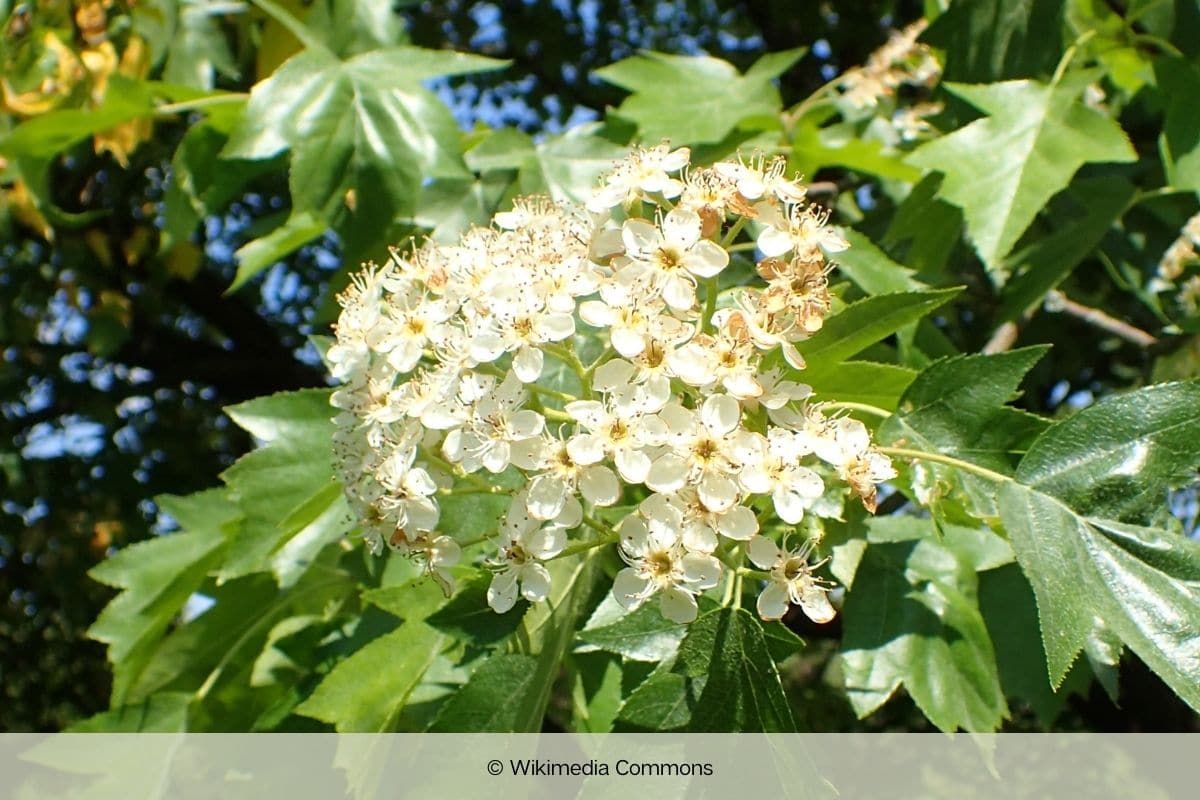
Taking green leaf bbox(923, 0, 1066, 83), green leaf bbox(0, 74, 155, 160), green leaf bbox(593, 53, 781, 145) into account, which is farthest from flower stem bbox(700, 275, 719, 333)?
green leaf bbox(0, 74, 155, 160)

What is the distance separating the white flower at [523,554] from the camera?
0.91m

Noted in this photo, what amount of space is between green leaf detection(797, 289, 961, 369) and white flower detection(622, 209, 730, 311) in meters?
0.12

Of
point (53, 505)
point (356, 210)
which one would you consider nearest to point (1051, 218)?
point (356, 210)

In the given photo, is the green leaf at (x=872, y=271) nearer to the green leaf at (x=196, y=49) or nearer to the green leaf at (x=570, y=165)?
the green leaf at (x=570, y=165)

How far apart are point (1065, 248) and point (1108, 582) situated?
0.77 metres

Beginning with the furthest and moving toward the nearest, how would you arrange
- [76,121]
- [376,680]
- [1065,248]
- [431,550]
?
[76,121]
[1065,248]
[376,680]
[431,550]

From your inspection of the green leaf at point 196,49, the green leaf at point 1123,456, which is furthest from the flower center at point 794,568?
the green leaf at point 196,49

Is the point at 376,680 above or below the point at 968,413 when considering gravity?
below

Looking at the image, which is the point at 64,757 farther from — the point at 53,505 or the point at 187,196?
the point at 53,505

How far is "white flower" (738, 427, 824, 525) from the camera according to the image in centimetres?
88

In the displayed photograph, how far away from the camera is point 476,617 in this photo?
0.99 metres

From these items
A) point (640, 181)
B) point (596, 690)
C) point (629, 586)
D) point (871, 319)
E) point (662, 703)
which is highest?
point (640, 181)

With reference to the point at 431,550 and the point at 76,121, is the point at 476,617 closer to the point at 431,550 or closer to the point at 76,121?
the point at 431,550

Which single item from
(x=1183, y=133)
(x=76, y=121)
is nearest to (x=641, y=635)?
(x=1183, y=133)
